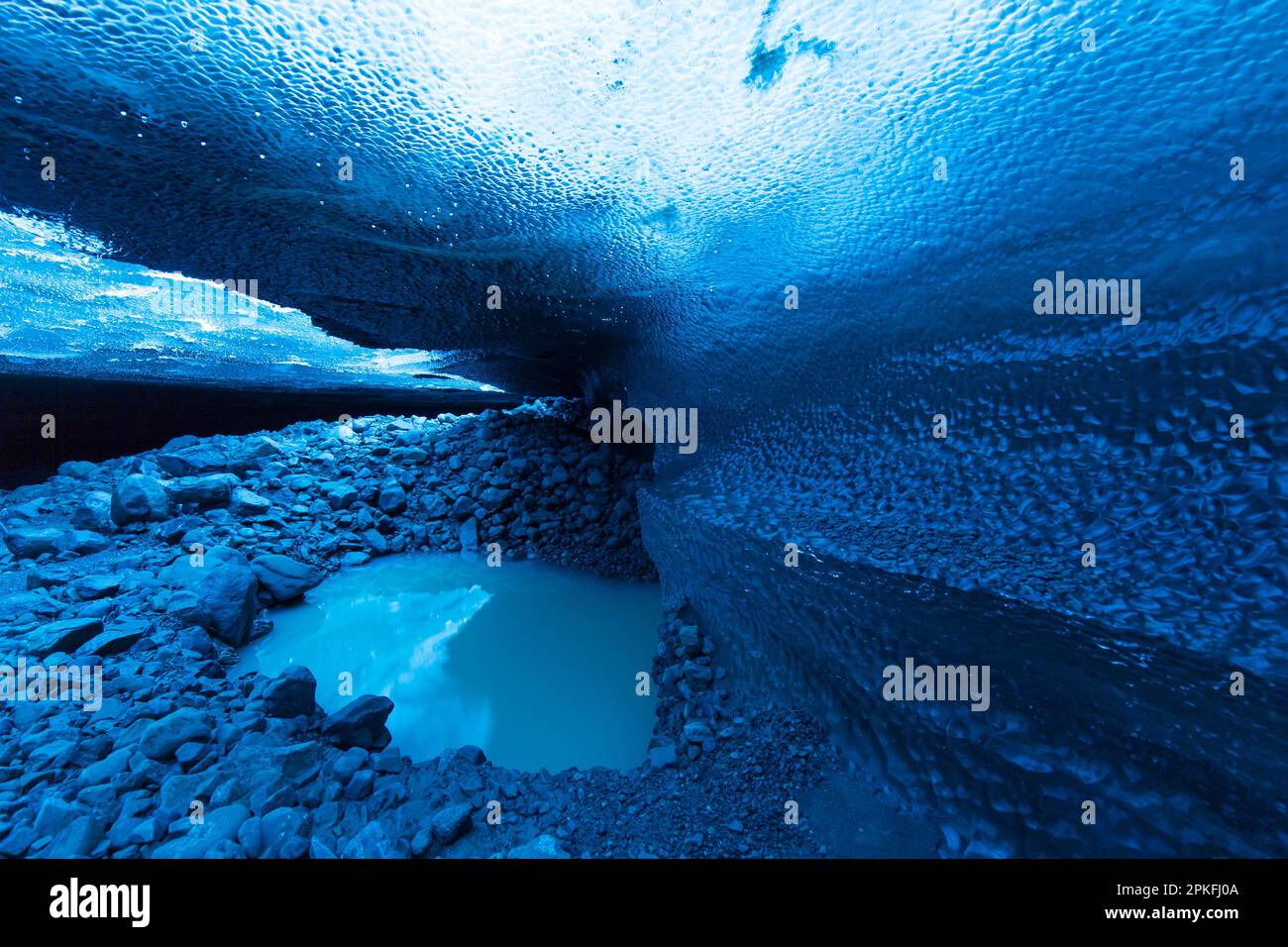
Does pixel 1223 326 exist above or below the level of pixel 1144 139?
below

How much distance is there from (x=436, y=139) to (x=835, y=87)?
1.15m

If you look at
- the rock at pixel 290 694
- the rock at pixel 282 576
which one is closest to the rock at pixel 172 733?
the rock at pixel 290 694

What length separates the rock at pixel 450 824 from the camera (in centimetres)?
168

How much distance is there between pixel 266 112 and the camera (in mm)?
1702

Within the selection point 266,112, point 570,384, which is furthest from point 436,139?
point 570,384

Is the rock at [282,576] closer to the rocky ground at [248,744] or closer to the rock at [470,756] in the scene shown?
the rocky ground at [248,744]

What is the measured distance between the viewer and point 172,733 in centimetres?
194

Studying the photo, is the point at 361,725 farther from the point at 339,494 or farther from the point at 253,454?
the point at 253,454

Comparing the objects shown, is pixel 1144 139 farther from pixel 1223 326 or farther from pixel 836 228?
pixel 836 228

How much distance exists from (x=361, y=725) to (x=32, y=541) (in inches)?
117

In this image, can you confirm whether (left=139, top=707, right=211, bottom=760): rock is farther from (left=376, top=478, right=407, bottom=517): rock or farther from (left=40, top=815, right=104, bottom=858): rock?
(left=376, top=478, right=407, bottom=517): rock

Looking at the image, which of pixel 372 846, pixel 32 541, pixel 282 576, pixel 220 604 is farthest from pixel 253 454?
pixel 372 846

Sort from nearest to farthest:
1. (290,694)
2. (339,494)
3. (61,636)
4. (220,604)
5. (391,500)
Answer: (290,694), (61,636), (220,604), (339,494), (391,500)

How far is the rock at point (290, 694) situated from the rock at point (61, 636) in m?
0.93
